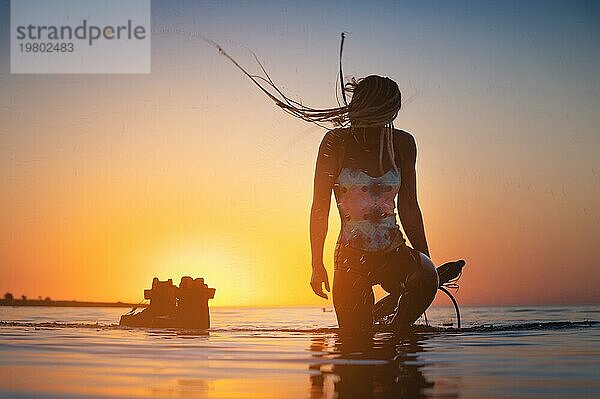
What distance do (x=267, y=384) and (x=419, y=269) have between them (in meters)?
3.51

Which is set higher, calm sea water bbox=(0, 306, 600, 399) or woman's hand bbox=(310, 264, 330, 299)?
woman's hand bbox=(310, 264, 330, 299)

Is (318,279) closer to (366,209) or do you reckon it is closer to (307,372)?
(366,209)

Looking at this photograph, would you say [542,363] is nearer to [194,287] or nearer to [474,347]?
[474,347]

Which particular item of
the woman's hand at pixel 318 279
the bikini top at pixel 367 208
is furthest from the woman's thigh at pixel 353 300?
the bikini top at pixel 367 208

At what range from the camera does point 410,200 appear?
313 inches

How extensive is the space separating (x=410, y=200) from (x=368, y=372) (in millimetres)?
3521

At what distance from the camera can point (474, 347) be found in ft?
25.2

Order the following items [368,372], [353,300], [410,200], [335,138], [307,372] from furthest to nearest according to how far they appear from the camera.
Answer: [410,200], [335,138], [353,300], [307,372], [368,372]

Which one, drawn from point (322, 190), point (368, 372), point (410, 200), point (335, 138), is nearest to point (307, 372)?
point (368, 372)

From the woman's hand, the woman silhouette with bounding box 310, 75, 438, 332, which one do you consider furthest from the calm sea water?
the woman's hand

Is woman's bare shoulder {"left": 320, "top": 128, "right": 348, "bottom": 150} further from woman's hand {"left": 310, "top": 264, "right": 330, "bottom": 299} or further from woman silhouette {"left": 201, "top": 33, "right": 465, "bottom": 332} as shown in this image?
woman's hand {"left": 310, "top": 264, "right": 330, "bottom": 299}

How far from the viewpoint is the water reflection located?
12.3ft

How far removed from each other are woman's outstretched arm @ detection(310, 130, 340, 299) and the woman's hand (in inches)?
1.2

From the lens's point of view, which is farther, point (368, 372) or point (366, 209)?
point (366, 209)
